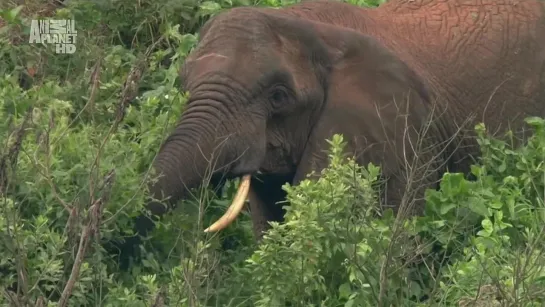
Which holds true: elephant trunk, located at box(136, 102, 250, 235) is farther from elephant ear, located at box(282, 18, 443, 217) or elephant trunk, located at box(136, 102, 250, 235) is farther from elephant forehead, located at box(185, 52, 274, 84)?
elephant ear, located at box(282, 18, 443, 217)

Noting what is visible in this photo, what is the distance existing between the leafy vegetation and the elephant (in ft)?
0.56

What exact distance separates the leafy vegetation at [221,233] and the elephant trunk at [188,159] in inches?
4.1

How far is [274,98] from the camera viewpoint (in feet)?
24.0

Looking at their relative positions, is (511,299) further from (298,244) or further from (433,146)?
(433,146)

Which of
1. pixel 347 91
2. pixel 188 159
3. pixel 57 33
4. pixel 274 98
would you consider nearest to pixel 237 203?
pixel 188 159

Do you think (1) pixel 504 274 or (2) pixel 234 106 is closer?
(1) pixel 504 274

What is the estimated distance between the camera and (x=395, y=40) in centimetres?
808

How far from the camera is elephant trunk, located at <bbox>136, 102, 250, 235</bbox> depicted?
271 inches

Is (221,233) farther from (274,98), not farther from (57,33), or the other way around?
(57,33)

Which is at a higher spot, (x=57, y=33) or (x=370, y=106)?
(x=370, y=106)

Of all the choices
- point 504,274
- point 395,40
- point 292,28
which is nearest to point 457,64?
point 395,40

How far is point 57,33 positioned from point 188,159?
2.52m

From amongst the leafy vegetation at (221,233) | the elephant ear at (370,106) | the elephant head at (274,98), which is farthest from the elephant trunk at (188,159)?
the elephant ear at (370,106)

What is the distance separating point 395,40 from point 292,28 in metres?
0.81
